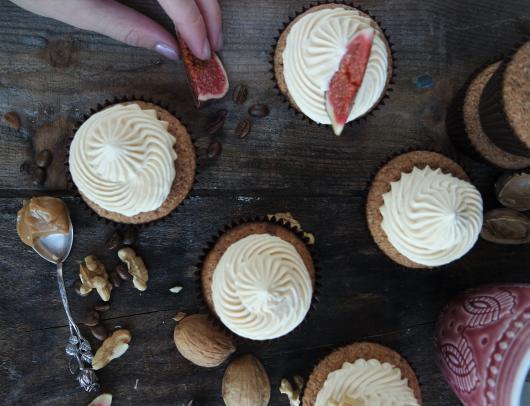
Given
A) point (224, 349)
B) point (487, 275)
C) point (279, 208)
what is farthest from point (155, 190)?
point (487, 275)

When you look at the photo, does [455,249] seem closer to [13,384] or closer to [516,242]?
[516,242]

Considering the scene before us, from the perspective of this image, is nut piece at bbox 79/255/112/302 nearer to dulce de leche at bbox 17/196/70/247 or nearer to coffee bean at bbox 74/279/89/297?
coffee bean at bbox 74/279/89/297

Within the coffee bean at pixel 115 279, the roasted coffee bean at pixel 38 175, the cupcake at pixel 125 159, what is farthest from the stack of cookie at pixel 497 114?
the roasted coffee bean at pixel 38 175

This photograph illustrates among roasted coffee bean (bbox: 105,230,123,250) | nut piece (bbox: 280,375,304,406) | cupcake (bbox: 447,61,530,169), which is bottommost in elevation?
nut piece (bbox: 280,375,304,406)

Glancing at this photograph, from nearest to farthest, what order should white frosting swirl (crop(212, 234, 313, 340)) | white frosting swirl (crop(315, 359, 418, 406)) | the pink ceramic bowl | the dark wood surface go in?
the pink ceramic bowl, white frosting swirl (crop(212, 234, 313, 340)), white frosting swirl (crop(315, 359, 418, 406)), the dark wood surface

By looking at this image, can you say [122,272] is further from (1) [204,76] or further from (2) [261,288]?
(1) [204,76]

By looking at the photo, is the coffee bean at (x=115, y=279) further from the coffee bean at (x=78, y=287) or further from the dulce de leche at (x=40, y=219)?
the dulce de leche at (x=40, y=219)

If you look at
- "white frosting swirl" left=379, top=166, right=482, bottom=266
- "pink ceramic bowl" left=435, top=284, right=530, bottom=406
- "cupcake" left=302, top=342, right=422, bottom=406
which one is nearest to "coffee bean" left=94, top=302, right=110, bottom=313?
"cupcake" left=302, top=342, right=422, bottom=406
